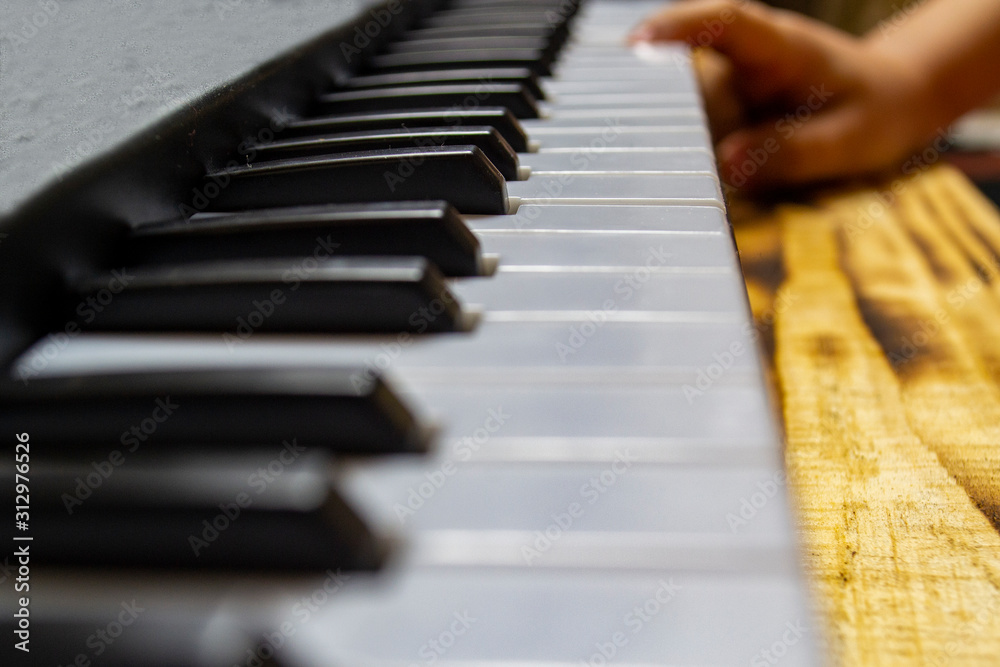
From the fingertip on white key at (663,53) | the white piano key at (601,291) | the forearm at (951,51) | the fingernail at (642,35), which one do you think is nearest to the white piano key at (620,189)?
the white piano key at (601,291)

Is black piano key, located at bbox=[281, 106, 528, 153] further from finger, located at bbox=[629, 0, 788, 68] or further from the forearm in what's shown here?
the forearm

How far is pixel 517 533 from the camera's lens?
29cm

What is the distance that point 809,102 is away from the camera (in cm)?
136

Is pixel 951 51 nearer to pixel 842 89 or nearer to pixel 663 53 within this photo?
pixel 842 89

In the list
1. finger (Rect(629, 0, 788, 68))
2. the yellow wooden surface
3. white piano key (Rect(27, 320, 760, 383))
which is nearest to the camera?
white piano key (Rect(27, 320, 760, 383))

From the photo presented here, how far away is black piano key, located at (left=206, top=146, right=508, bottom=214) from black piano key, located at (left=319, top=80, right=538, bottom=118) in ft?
0.75

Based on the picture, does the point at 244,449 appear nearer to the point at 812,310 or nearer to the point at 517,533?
the point at 517,533

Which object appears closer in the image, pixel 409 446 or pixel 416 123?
pixel 409 446

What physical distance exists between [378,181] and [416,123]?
15cm

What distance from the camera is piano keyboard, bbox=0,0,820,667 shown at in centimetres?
26

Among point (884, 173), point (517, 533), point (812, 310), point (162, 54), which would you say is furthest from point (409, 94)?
point (884, 173)

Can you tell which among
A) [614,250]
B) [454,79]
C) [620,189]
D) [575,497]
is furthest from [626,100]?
[575,497]

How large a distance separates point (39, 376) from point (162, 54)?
0.31 m

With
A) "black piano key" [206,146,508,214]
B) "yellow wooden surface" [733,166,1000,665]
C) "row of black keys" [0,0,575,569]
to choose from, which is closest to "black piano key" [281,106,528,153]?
"row of black keys" [0,0,575,569]
